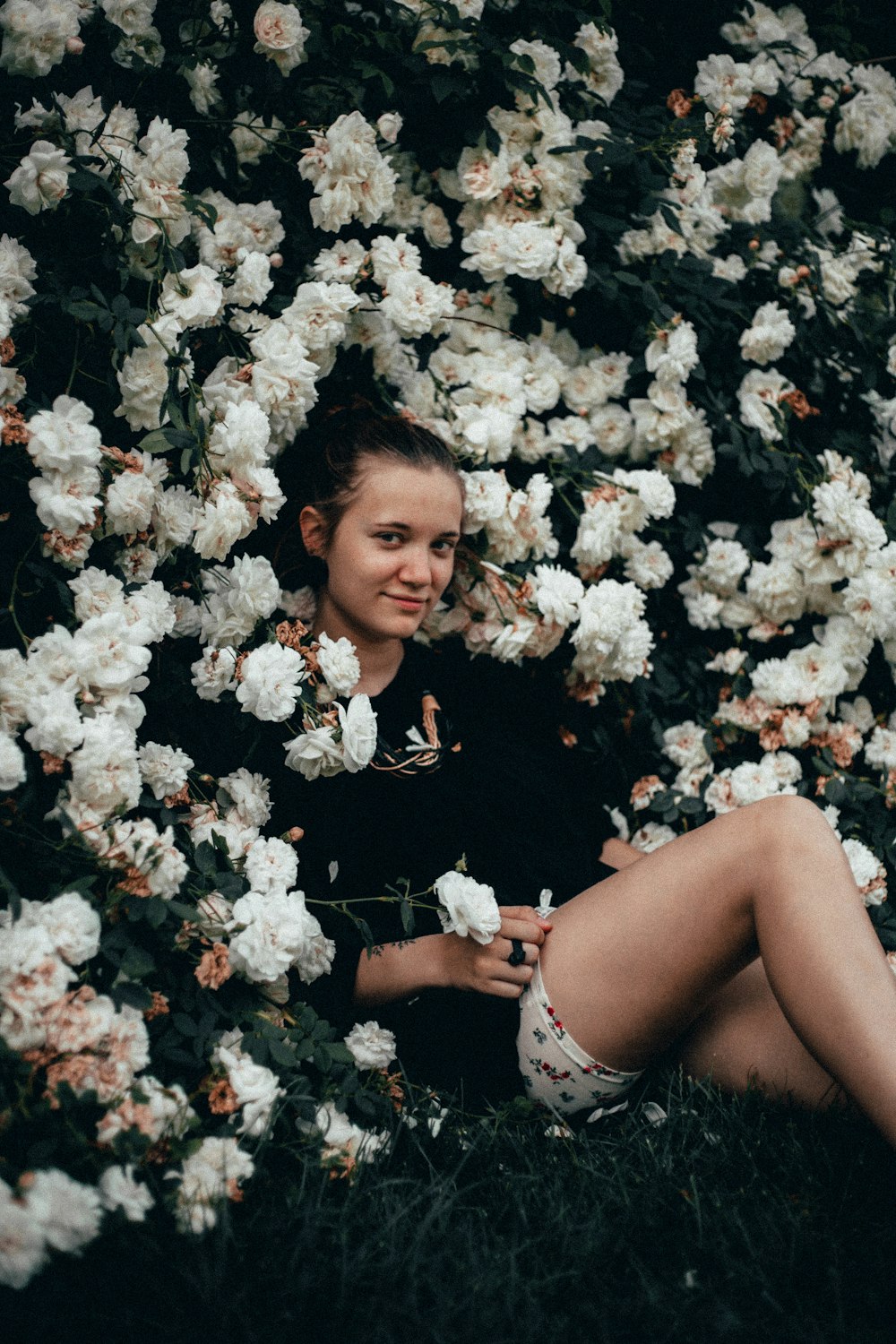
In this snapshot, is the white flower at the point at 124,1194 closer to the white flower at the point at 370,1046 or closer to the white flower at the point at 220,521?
the white flower at the point at 370,1046

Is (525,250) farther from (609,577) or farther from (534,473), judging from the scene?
(609,577)

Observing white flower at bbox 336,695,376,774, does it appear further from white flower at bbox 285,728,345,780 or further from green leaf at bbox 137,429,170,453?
green leaf at bbox 137,429,170,453

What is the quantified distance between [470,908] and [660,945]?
341mm

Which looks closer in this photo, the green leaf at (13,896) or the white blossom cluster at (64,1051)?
the white blossom cluster at (64,1051)

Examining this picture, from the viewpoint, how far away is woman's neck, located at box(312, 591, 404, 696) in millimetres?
2238

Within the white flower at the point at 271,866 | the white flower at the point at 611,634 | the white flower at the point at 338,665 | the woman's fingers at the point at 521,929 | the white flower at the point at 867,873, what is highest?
the white flower at the point at 611,634

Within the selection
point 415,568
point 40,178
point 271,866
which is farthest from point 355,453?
point 271,866

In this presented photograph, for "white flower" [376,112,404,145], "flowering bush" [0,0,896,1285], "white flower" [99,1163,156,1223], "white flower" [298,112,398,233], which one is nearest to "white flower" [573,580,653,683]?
"flowering bush" [0,0,896,1285]

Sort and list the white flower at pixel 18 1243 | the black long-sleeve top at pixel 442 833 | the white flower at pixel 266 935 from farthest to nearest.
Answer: the black long-sleeve top at pixel 442 833, the white flower at pixel 266 935, the white flower at pixel 18 1243

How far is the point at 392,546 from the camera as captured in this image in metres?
2.17

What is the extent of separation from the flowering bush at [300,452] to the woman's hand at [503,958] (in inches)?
8.9

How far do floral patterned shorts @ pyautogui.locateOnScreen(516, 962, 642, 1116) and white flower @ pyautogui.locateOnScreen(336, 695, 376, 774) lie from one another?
51cm

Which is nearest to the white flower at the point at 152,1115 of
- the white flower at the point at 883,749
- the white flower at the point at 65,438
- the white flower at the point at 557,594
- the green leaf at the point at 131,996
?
the green leaf at the point at 131,996

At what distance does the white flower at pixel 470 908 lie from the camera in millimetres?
1797
